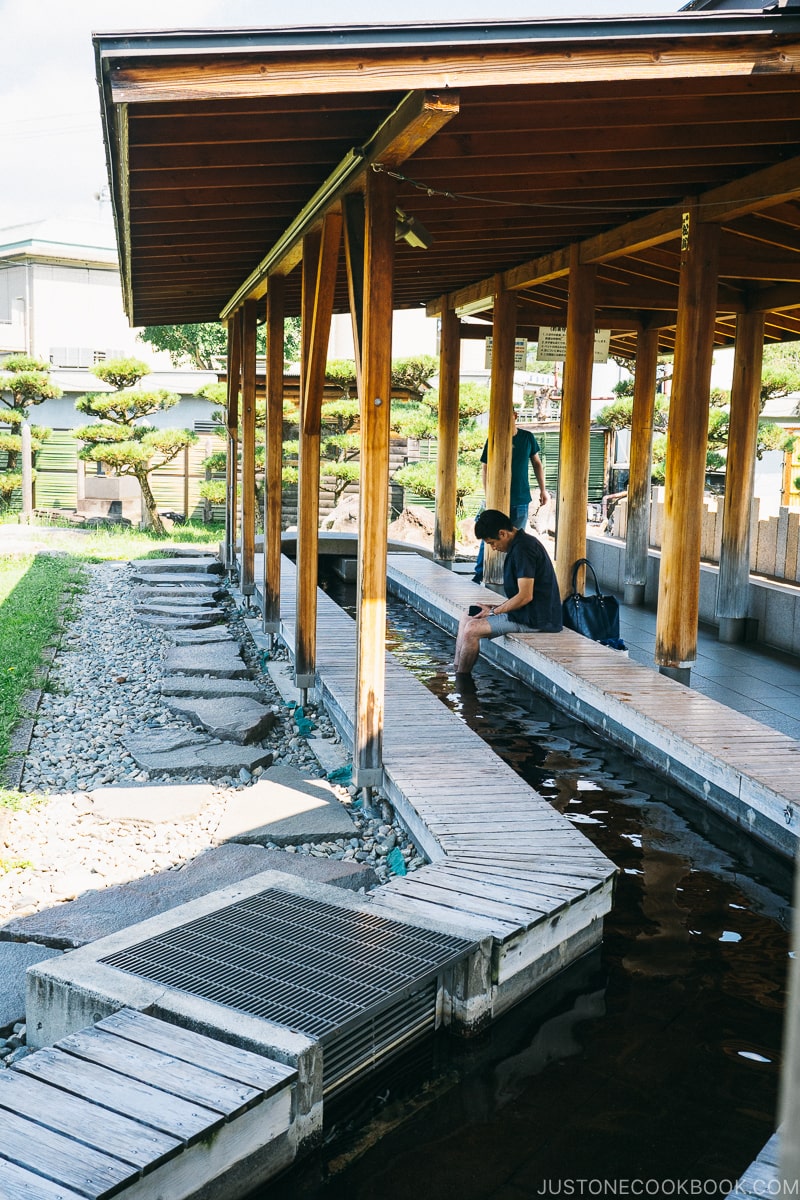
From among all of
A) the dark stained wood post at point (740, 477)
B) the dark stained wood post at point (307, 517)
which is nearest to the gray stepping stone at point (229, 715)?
the dark stained wood post at point (307, 517)

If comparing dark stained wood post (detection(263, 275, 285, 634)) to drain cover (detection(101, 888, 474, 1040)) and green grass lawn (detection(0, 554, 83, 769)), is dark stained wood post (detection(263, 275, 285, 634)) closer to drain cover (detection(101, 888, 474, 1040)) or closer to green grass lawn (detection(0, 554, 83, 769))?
green grass lawn (detection(0, 554, 83, 769))

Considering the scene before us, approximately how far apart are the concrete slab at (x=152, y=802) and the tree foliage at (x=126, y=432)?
536 inches

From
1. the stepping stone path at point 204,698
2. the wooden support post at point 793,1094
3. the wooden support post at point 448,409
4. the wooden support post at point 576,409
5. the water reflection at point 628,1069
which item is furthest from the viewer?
the wooden support post at point 448,409

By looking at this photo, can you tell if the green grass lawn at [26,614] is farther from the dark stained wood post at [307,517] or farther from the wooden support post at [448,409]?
the wooden support post at [448,409]

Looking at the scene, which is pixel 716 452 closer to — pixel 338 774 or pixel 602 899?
pixel 338 774

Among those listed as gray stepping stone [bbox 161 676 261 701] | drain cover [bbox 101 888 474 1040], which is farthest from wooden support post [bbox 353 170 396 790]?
gray stepping stone [bbox 161 676 261 701]

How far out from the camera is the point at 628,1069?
3188 mm

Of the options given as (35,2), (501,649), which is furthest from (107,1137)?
(35,2)

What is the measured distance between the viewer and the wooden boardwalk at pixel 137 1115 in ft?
7.18

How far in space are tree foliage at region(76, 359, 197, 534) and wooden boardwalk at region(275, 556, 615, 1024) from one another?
44.3 ft

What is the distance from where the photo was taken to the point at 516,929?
3422 mm

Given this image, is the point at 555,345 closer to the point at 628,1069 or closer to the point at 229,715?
the point at 229,715

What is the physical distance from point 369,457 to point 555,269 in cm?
487

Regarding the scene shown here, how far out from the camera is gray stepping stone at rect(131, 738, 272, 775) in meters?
5.76
